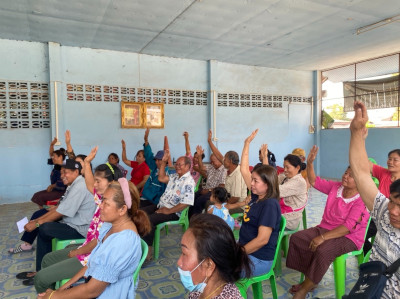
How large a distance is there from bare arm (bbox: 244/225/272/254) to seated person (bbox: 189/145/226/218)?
2125mm

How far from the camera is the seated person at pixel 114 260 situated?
1568 mm

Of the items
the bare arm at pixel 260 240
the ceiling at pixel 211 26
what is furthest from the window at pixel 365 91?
the bare arm at pixel 260 240

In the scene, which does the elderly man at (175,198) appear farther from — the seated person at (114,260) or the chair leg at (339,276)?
the chair leg at (339,276)

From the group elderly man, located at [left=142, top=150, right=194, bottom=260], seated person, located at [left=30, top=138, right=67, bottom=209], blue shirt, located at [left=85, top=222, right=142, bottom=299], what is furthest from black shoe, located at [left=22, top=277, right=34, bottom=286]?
seated person, located at [left=30, top=138, right=67, bottom=209]

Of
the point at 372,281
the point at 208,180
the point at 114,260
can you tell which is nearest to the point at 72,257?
the point at 114,260

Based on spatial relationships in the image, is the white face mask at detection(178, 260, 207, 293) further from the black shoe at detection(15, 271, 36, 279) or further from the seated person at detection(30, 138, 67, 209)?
the seated person at detection(30, 138, 67, 209)

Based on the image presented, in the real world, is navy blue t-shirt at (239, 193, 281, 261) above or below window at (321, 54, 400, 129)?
below

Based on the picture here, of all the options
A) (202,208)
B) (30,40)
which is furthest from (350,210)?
(30,40)

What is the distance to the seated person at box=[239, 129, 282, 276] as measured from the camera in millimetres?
1994

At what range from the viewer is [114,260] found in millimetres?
1574

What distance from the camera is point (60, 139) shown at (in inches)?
240

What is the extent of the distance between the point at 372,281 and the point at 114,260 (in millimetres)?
1205

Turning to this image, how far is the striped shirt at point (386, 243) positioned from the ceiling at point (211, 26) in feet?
12.2

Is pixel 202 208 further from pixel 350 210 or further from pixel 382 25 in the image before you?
pixel 382 25
